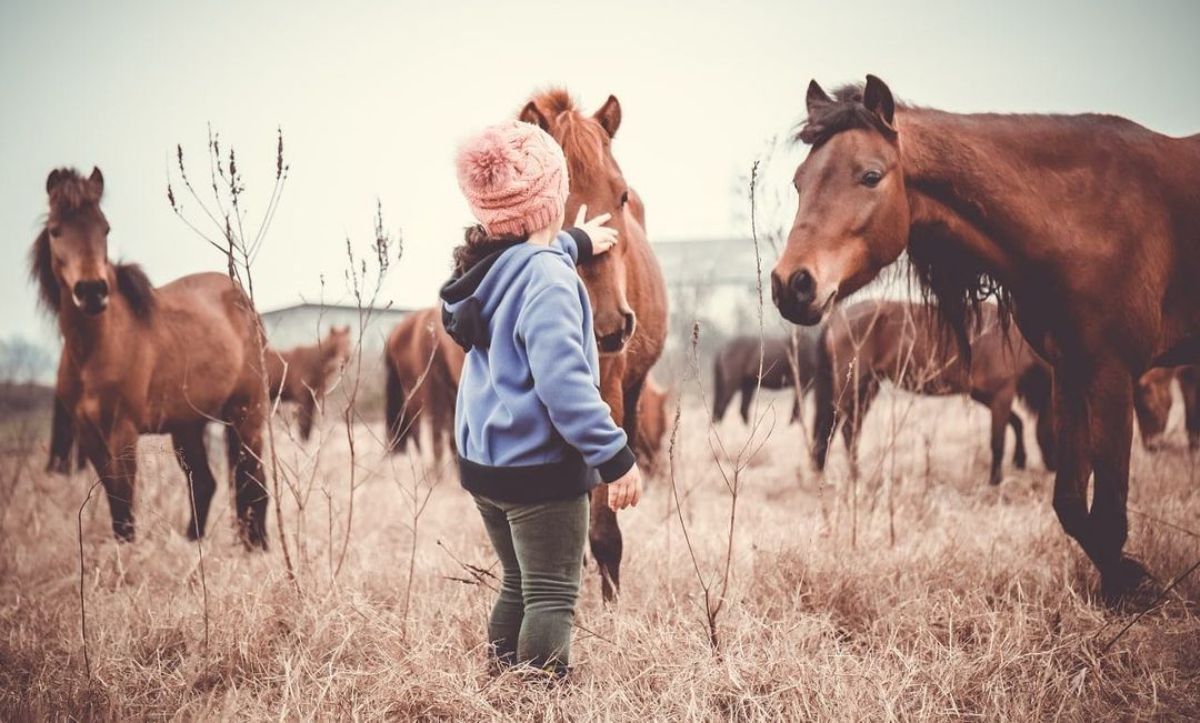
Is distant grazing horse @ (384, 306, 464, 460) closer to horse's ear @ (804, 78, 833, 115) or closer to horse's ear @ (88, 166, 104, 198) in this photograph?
horse's ear @ (88, 166, 104, 198)

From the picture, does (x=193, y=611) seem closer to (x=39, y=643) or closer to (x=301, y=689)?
(x=39, y=643)

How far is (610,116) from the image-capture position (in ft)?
10.9

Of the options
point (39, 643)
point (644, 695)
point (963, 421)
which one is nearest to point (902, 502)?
point (644, 695)

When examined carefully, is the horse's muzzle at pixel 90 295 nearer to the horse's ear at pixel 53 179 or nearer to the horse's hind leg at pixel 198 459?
the horse's ear at pixel 53 179

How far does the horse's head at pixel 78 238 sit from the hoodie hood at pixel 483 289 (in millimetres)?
3357

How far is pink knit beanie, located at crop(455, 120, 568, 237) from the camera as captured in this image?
2127 millimetres

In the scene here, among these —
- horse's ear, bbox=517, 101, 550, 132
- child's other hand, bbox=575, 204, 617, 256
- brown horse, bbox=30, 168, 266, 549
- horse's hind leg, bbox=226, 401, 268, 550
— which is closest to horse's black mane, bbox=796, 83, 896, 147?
child's other hand, bbox=575, 204, 617, 256

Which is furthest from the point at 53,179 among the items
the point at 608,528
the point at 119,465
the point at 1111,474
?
the point at 1111,474

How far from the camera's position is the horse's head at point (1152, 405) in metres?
7.78

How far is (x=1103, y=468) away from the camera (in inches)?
113

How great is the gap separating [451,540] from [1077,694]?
328cm

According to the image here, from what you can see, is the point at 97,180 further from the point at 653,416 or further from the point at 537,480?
the point at 653,416

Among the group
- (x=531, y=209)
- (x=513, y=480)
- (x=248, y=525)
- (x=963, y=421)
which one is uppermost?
(x=531, y=209)

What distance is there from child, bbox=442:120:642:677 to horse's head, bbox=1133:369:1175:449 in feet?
25.1
